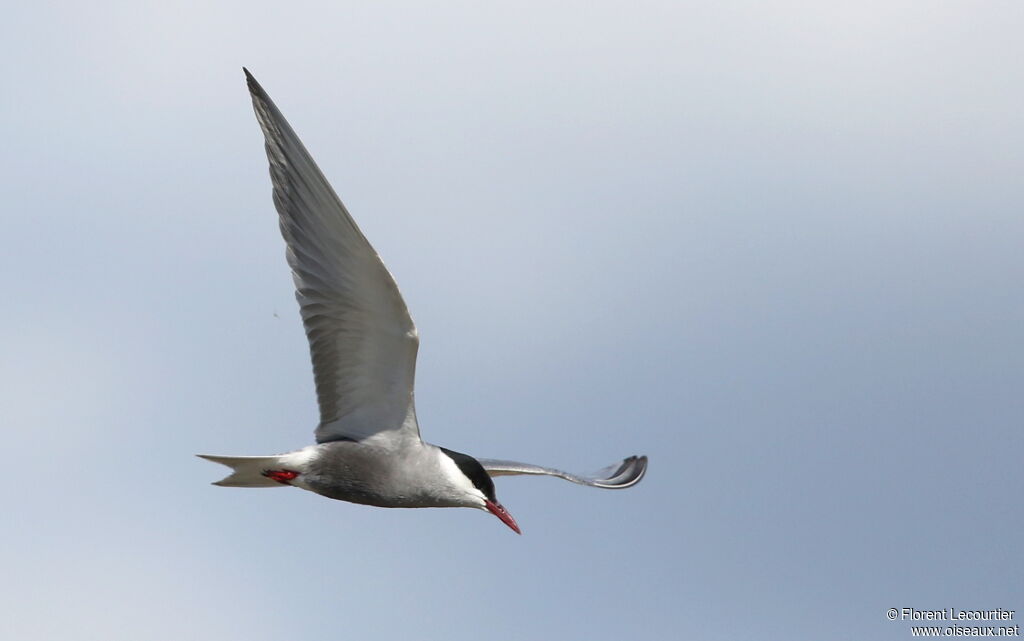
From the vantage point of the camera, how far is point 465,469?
10.6m

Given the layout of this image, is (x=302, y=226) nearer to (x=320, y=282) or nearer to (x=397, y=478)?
(x=320, y=282)

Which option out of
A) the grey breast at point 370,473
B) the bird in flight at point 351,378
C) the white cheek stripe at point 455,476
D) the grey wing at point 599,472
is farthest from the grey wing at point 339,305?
the grey wing at point 599,472

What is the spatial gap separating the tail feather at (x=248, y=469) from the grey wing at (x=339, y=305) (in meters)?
0.51

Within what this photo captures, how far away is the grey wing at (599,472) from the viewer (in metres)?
12.5

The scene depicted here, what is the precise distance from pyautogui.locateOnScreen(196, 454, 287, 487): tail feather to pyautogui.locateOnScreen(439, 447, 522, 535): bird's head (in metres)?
1.36

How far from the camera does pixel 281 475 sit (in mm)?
10406

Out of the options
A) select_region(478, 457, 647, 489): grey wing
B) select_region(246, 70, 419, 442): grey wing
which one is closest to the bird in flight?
select_region(246, 70, 419, 442): grey wing

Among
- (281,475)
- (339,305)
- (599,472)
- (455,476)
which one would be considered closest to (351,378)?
(339,305)

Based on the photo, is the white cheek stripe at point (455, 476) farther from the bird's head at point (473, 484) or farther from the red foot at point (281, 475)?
the red foot at point (281, 475)

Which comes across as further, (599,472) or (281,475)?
(599,472)

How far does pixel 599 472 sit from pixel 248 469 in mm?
5149

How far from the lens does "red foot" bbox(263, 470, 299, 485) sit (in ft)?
34.1

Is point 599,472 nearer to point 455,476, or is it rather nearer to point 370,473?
point 455,476

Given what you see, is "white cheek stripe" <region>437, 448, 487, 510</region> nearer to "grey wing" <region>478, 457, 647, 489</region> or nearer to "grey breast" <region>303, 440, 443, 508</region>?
"grey breast" <region>303, 440, 443, 508</region>
